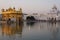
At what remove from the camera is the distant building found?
14484mm

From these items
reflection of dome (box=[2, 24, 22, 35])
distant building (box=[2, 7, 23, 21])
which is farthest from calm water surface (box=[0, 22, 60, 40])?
distant building (box=[2, 7, 23, 21])

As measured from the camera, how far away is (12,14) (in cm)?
1483

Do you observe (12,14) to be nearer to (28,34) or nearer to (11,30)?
(11,30)

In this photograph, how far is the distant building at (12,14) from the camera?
14.5 meters

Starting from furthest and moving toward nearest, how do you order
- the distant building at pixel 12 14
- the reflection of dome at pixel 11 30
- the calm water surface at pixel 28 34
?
the distant building at pixel 12 14, the reflection of dome at pixel 11 30, the calm water surface at pixel 28 34

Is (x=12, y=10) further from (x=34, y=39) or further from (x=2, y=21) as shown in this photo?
(x=34, y=39)

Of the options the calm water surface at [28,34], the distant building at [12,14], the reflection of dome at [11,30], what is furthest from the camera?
the distant building at [12,14]

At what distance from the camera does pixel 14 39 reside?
6.61m

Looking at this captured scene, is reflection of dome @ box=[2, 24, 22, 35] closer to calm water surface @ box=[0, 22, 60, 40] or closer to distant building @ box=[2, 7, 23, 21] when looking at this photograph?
calm water surface @ box=[0, 22, 60, 40]

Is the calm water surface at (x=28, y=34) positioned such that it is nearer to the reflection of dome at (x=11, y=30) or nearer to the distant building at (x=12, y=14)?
the reflection of dome at (x=11, y=30)

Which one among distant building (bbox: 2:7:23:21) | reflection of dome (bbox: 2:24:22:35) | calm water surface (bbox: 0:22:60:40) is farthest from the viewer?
distant building (bbox: 2:7:23:21)

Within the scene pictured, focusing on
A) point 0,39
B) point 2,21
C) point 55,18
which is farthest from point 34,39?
point 55,18

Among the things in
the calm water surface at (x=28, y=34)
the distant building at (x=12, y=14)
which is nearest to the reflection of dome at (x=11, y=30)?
the calm water surface at (x=28, y=34)

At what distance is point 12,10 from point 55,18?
4.04 m
